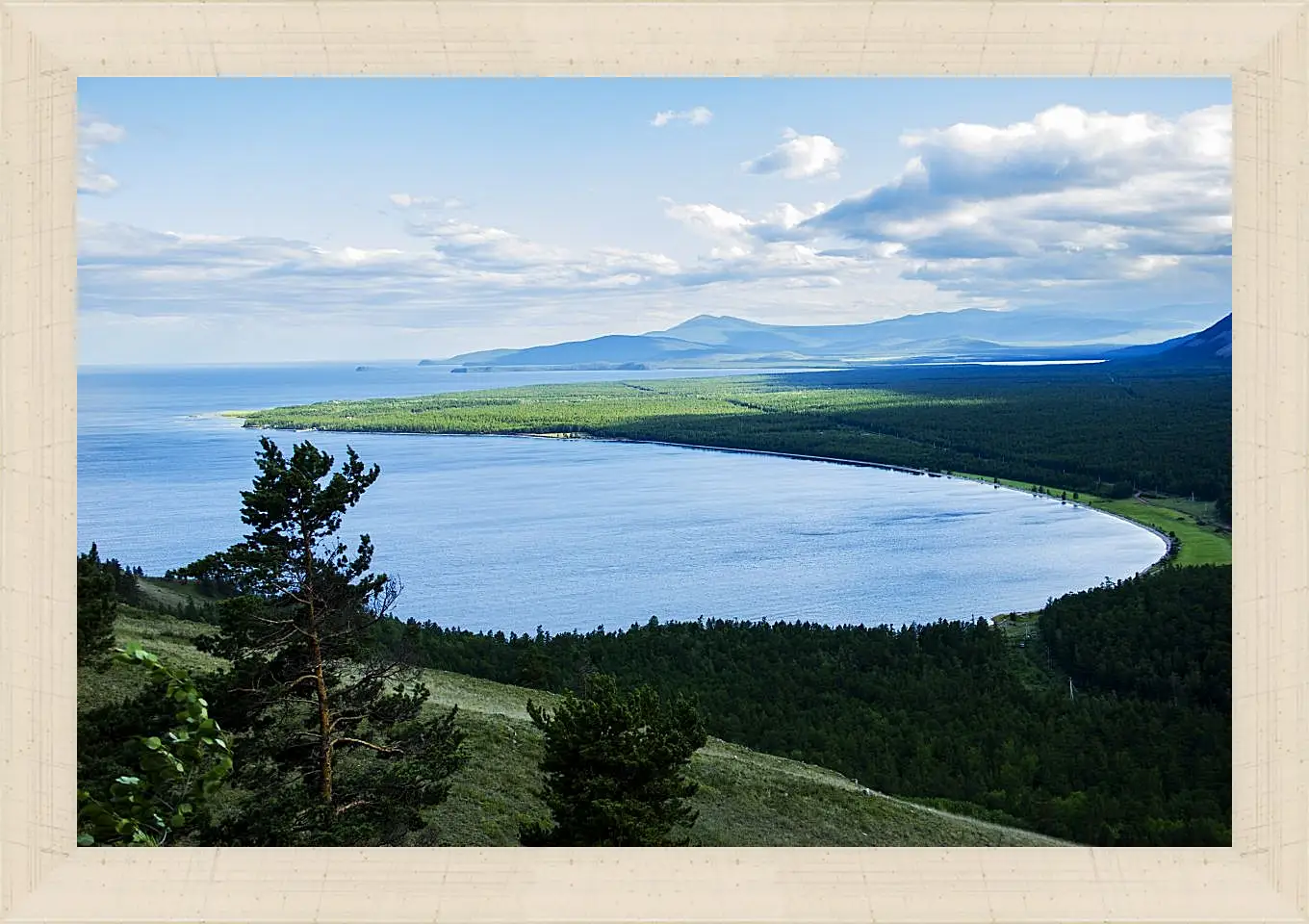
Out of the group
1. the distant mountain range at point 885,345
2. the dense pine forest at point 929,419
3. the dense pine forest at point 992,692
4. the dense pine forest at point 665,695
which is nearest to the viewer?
the dense pine forest at point 665,695


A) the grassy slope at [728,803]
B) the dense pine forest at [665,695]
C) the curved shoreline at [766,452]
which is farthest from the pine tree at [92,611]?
the curved shoreline at [766,452]

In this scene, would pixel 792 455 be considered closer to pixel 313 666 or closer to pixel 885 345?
pixel 885 345

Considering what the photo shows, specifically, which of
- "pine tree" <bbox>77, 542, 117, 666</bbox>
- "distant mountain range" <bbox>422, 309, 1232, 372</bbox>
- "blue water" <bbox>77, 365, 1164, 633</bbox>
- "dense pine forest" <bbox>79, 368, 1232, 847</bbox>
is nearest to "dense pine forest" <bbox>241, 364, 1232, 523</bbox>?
"dense pine forest" <bbox>79, 368, 1232, 847</bbox>

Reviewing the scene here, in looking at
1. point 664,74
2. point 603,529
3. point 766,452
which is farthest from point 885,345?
point 664,74

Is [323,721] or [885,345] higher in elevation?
[885,345]

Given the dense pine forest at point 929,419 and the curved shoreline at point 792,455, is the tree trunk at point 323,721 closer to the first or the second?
the dense pine forest at point 929,419

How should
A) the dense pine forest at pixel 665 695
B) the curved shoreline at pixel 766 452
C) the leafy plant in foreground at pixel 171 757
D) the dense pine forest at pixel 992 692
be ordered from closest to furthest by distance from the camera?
the leafy plant in foreground at pixel 171 757 < the dense pine forest at pixel 665 695 < the dense pine forest at pixel 992 692 < the curved shoreline at pixel 766 452

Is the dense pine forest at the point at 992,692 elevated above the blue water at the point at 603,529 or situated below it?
below
